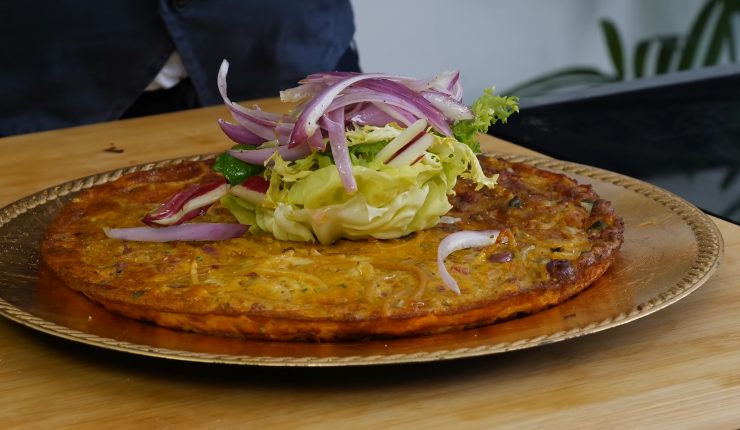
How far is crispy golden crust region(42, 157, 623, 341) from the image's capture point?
4.37ft

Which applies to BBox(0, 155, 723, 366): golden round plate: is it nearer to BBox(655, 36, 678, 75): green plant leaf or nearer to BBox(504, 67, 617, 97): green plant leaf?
BBox(504, 67, 617, 97): green plant leaf

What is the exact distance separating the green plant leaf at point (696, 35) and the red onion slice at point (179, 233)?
4334mm

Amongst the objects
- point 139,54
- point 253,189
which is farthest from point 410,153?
point 139,54

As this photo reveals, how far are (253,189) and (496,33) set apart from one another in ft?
13.2

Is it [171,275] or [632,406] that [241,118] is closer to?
[171,275]

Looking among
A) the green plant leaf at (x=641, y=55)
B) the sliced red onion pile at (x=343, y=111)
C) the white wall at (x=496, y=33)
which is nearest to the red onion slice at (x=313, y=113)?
the sliced red onion pile at (x=343, y=111)

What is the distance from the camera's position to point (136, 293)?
1408 millimetres

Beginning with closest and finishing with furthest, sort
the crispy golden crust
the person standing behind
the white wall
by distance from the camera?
the crispy golden crust
the person standing behind
the white wall

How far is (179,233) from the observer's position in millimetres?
1620

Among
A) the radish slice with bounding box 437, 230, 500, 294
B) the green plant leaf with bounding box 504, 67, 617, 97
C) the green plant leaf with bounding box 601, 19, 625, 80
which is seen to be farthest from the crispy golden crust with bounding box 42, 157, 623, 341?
the green plant leaf with bounding box 601, 19, 625, 80

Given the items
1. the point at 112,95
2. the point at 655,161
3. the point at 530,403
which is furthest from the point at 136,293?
the point at 112,95

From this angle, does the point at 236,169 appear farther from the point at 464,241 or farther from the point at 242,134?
the point at 464,241

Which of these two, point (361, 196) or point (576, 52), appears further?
point (576, 52)

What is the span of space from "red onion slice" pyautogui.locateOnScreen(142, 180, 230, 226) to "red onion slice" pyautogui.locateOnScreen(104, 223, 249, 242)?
33 millimetres
